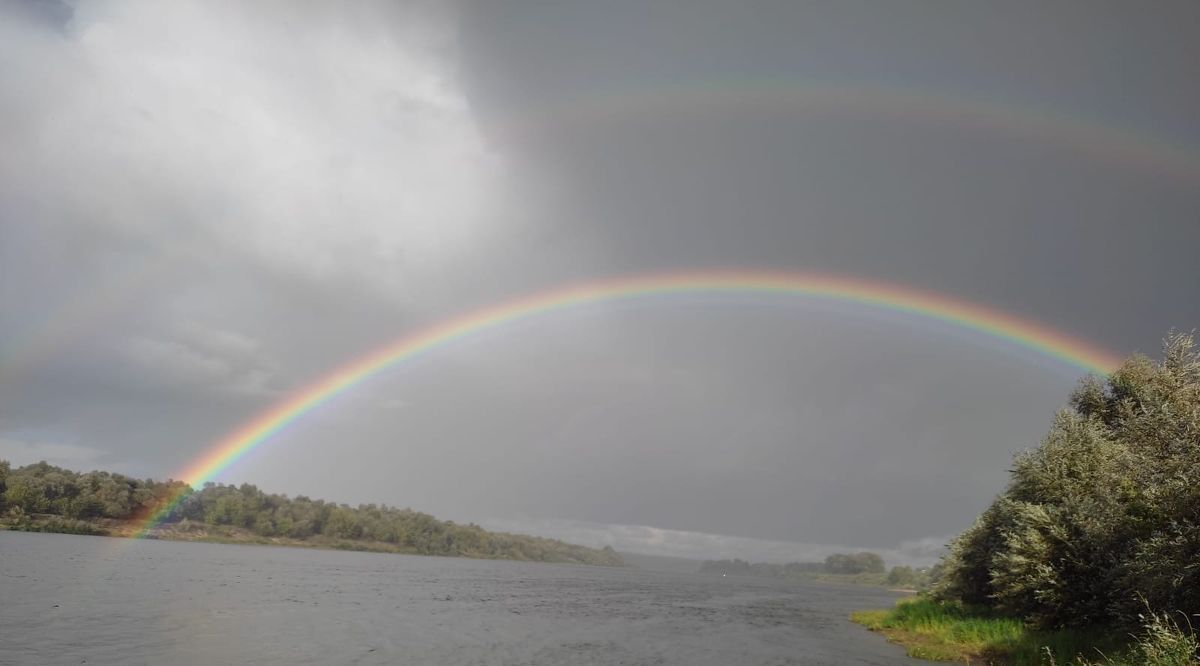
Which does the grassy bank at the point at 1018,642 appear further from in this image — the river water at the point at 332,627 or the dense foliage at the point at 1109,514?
the river water at the point at 332,627

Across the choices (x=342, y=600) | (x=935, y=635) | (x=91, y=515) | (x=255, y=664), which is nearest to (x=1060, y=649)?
(x=935, y=635)

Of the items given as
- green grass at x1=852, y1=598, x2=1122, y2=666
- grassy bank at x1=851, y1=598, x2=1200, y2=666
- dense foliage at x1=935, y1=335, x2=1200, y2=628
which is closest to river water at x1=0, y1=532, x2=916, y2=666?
green grass at x1=852, y1=598, x2=1122, y2=666

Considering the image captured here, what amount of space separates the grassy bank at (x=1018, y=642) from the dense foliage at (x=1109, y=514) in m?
1.09

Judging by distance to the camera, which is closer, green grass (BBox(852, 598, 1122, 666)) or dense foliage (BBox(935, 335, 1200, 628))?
dense foliage (BBox(935, 335, 1200, 628))

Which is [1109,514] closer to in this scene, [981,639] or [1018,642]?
[1018,642]

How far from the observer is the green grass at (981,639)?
105 feet

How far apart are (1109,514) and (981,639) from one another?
21979mm

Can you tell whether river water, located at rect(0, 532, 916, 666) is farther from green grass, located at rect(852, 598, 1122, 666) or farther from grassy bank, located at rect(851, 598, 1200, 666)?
grassy bank, located at rect(851, 598, 1200, 666)

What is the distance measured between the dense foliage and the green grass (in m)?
1.20

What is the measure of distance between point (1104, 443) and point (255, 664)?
4105 centimetres

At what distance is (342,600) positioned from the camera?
64.7m

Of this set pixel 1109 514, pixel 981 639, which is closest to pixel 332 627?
pixel 981 639

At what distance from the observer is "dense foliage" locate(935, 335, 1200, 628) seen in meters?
22.1

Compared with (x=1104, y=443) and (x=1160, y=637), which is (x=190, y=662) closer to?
(x=1160, y=637)
